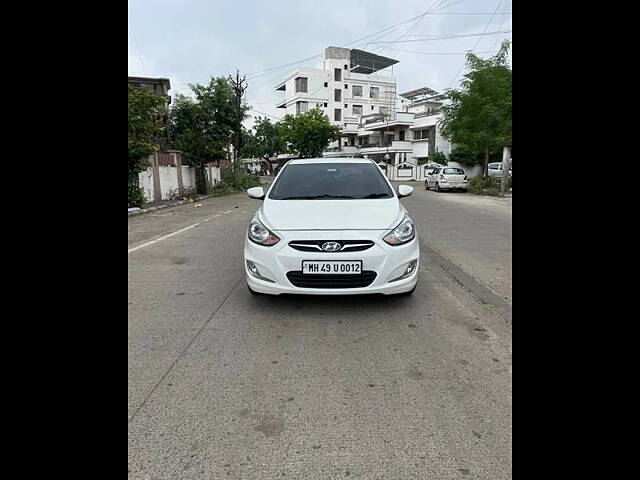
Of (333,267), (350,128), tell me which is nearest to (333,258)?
(333,267)

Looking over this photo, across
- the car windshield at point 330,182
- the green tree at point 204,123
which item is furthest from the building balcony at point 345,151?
the car windshield at point 330,182

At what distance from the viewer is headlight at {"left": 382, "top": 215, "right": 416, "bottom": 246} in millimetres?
4176

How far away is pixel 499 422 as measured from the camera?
2.50m

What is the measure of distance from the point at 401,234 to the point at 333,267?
30.7 inches

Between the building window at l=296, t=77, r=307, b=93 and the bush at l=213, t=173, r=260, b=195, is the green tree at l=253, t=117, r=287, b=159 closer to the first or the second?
the building window at l=296, t=77, r=307, b=93

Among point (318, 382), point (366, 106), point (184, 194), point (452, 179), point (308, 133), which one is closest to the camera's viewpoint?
point (318, 382)

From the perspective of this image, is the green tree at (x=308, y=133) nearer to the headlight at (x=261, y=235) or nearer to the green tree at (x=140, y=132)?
the green tree at (x=140, y=132)

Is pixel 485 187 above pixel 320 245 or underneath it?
above

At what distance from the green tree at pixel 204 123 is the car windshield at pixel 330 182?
1773cm

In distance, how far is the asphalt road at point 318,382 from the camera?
7.19 ft

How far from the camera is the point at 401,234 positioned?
4.29 meters

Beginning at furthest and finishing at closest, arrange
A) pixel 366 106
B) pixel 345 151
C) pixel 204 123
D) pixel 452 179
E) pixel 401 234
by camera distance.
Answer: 1. pixel 366 106
2. pixel 345 151
3. pixel 452 179
4. pixel 204 123
5. pixel 401 234

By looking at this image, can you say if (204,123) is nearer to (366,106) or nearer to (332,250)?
(332,250)
